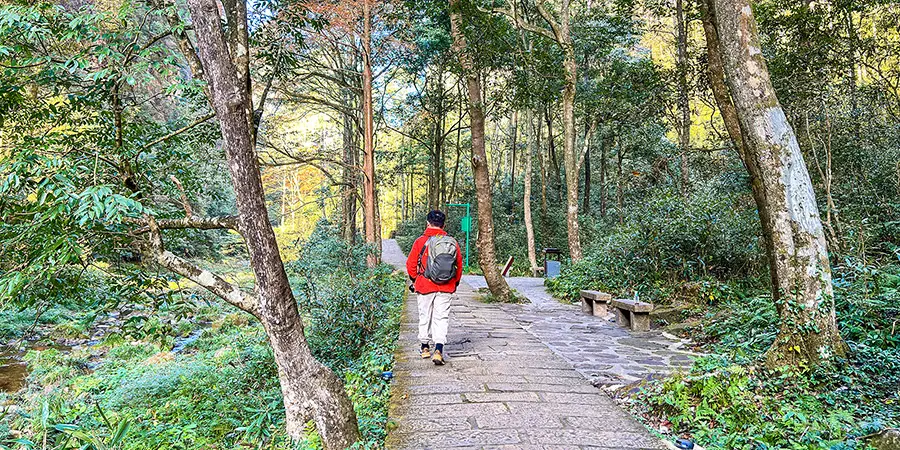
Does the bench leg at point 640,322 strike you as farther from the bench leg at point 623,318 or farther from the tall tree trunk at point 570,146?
the tall tree trunk at point 570,146

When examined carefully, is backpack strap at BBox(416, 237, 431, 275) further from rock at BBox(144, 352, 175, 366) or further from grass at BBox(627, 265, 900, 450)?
rock at BBox(144, 352, 175, 366)

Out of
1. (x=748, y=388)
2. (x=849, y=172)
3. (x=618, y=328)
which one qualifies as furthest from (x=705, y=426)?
(x=849, y=172)

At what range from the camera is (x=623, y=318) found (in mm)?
8195

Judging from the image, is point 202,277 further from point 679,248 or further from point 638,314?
point 679,248

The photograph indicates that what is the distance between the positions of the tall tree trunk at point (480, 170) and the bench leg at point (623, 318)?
2.58 m

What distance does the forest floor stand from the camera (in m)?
3.55

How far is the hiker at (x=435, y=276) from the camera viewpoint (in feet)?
17.4

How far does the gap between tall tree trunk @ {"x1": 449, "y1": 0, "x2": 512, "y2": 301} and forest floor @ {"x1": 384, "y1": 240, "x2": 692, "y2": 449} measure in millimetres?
1891

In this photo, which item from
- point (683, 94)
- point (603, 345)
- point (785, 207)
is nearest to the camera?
point (785, 207)

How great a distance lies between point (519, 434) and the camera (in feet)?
11.6

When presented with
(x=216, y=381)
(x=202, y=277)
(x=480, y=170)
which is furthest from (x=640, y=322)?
(x=216, y=381)

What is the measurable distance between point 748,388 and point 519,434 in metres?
2.17

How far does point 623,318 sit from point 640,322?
0.49 m

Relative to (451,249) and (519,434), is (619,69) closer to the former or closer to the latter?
(451,249)
